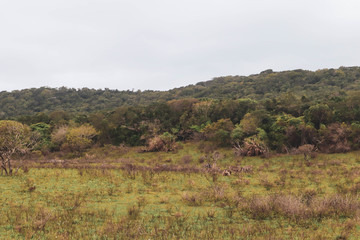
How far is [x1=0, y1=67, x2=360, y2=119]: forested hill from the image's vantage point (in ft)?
232

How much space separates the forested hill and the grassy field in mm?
41679

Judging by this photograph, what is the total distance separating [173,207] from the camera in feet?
36.6

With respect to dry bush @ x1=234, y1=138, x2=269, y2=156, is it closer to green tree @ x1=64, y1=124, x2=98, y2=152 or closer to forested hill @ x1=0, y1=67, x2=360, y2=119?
green tree @ x1=64, y1=124, x2=98, y2=152

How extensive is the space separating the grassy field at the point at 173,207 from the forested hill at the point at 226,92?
41.7 m

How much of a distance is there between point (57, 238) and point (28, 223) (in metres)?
2.01

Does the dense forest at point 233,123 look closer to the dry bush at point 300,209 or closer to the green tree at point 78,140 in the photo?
the green tree at point 78,140

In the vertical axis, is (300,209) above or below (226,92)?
below

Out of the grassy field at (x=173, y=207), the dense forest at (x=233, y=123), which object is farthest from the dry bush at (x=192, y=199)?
the dense forest at (x=233, y=123)

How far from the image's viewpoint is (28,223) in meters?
8.38

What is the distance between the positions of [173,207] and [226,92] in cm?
7843

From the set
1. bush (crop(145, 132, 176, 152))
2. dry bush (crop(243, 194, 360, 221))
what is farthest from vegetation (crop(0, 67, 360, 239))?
bush (crop(145, 132, 176, 152))

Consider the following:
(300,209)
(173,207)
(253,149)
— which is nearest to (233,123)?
(253,149)

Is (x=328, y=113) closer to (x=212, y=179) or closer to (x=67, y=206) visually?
(x=212, y=179)

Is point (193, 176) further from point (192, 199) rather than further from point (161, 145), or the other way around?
point (161, 145)
